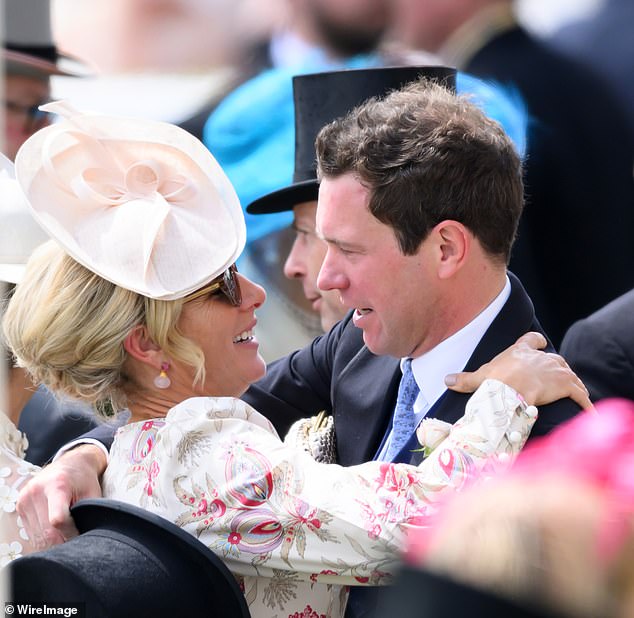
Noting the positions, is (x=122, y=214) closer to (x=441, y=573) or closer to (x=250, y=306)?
(x=250, y=306)

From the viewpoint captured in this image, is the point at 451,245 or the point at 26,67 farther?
the point at 26,67

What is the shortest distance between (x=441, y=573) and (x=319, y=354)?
6.58ft

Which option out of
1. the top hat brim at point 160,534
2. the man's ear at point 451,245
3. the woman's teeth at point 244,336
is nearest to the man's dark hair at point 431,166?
the man's ear at point 451,245

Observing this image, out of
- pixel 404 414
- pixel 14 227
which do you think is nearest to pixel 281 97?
pixel 14 227

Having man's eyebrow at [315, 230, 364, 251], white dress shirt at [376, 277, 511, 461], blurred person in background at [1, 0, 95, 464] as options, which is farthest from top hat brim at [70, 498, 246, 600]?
blurred person in background at [1, 0, 95, 464]

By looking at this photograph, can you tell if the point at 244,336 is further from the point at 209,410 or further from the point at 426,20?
the point at 426,20

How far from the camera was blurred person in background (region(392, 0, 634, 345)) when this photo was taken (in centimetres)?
461

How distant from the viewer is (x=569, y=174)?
15.4 ft

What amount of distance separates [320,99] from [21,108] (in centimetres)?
173

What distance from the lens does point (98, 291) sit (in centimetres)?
232

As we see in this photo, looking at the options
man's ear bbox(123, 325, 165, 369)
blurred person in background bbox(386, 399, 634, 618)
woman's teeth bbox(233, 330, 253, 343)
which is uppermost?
blurred person in background bbox(386, 399, 634, 618)

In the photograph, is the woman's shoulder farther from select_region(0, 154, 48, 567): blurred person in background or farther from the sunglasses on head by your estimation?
select_region(0, 154, 48, 567): blurred person in background

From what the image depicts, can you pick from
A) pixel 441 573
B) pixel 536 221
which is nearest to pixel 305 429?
pixel 441 573

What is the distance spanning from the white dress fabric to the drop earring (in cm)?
37
